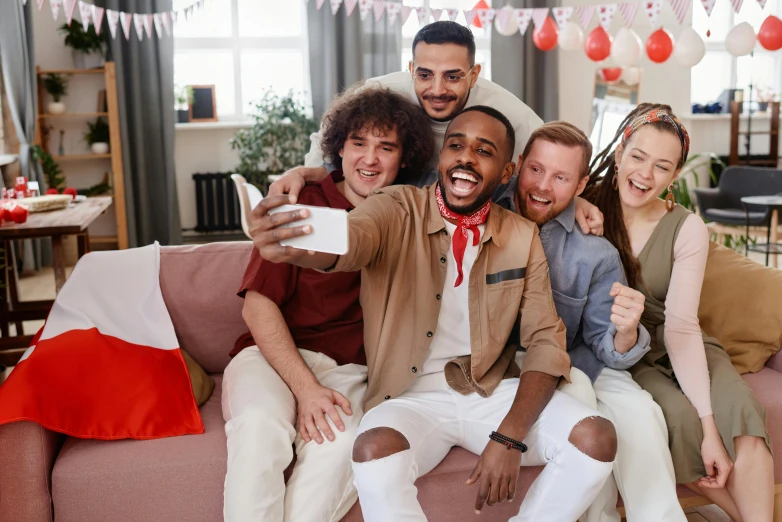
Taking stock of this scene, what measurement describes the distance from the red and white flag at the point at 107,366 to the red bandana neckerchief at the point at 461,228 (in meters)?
0.74

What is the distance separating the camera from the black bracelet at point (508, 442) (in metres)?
1.63

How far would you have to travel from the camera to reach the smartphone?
51.3 inches

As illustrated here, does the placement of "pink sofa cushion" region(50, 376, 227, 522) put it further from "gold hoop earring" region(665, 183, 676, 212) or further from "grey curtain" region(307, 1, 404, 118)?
"grey curtain" region(307, 1, 404, 118)

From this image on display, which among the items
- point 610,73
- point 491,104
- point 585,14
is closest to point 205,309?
point 491,104

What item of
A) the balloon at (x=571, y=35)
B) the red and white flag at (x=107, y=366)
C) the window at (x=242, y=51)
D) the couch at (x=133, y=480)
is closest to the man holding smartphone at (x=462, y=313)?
the couch at (x=133, y=480)

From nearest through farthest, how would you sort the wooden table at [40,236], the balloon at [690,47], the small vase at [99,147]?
1. the wooden table at [40,236]
2. the balloon at [690,47]
3. the small vase at [99,147]

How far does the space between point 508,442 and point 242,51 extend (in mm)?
6007

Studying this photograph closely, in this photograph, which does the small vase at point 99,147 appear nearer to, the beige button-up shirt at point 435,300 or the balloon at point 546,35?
the balloon at point 546,35

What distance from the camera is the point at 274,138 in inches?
255

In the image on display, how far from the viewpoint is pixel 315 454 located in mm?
1701

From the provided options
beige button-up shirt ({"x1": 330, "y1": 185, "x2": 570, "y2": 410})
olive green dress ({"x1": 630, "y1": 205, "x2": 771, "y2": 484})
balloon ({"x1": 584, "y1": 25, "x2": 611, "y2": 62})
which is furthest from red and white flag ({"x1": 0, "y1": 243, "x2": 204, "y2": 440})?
balloon ({"x1": 584, "y1": 25, "x2": 611, "y2": 62})

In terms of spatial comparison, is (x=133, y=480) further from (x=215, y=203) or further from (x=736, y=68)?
(x=736, y=68)

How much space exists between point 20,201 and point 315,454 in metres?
2.63

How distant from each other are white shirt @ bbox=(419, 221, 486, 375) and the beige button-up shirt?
0.06ft
